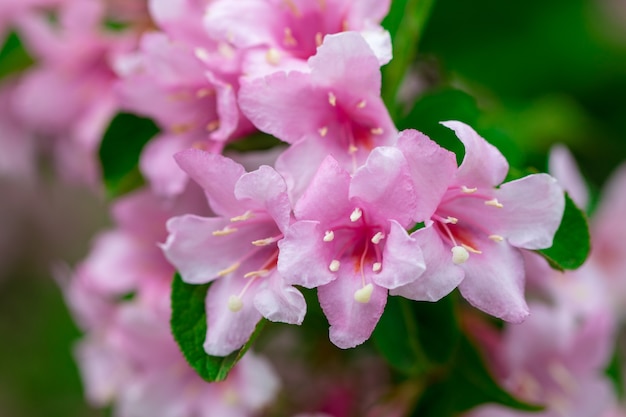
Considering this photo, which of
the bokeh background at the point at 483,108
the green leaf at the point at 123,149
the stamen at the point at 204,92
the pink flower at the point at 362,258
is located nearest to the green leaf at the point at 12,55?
the bokeh background at the point at 483,108

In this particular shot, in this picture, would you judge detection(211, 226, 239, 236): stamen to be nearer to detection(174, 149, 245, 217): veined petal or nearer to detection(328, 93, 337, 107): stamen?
detection(174, 149, 245, 217): veined petal

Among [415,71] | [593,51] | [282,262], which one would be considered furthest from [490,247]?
[593,51]

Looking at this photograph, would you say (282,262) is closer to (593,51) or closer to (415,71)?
(415,71)

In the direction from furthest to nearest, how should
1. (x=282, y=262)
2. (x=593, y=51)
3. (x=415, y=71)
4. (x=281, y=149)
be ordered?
(x=593, y=51) < (x=415, y=71) < (x=281, y=149) < (x=282, y=262)

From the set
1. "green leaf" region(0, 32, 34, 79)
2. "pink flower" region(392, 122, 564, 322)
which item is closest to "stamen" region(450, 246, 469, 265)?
"pink flower" region(392, 122, 564, 322)

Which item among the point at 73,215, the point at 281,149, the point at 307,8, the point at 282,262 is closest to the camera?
the point at 282,262

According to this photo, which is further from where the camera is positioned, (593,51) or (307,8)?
(593,51)

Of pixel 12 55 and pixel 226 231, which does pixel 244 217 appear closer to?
pixel 226 231
